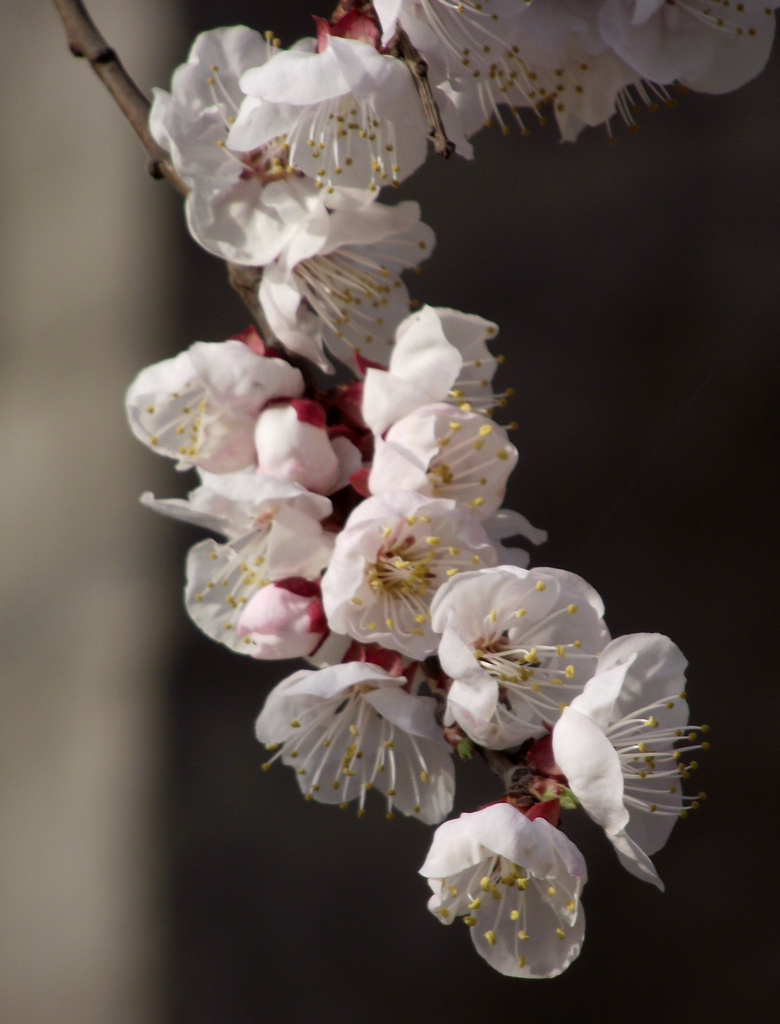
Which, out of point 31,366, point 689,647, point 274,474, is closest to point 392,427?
point 274,474

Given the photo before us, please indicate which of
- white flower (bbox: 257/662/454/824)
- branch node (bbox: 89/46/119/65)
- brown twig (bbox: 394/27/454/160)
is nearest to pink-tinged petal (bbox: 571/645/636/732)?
white flower (bbox: 257/662/454/824)

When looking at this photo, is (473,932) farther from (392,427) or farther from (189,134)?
(189,134)

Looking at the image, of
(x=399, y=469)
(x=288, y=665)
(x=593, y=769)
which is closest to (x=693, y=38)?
(x=399, y=469)

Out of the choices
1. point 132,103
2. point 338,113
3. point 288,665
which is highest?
point 132,103

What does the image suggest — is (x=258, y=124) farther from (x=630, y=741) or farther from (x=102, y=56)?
(x=630, y=741)

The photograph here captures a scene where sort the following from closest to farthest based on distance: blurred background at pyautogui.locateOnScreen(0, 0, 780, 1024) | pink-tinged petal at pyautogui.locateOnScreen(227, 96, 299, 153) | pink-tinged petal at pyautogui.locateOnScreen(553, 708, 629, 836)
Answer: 1. pink-tinged petal at pyautogui.locateOnScreen(553, 708, 629, 836)
2. pink-tinged petal at pyautogui.locateOnScreen(227, 96, 299, 153)
3. blurred background at pyautogui.locateOnScreen(0, 0, 780, 1024)

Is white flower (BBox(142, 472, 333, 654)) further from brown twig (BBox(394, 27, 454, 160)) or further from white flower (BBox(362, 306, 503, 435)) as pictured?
brown twig (BBox(394, 27, 454, 160))
